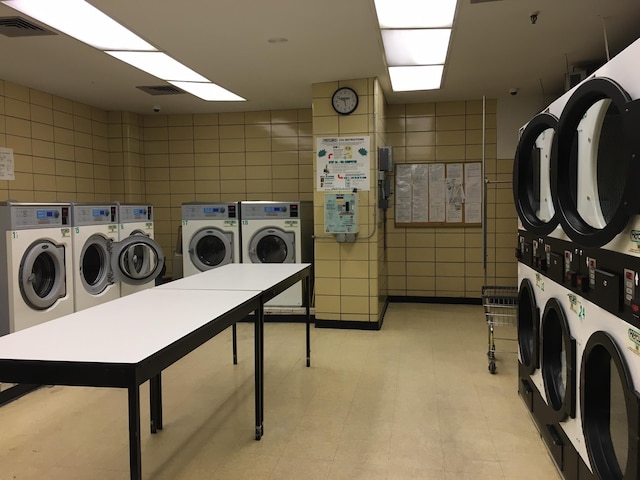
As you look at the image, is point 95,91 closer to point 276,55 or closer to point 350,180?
point 276,55

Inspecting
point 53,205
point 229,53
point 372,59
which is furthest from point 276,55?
point 53,205

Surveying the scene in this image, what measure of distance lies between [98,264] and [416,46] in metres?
3.53

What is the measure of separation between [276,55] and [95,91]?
95.1 inches

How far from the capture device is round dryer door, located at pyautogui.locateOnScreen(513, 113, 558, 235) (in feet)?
8.03

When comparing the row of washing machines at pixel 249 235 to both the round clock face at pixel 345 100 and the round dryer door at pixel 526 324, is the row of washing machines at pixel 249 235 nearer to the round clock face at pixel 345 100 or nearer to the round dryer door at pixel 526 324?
the round clock face at pixel 345 100

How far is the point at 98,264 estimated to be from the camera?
4715mm

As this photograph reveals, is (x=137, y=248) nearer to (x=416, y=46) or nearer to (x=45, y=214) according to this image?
(x=45, y=214)

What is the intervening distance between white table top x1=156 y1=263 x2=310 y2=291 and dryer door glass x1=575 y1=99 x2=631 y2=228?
5.51 feet

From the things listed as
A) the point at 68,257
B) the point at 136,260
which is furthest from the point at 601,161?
the point at 136,260

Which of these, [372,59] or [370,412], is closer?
[370,412]

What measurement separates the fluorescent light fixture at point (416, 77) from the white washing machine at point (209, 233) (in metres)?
2.21

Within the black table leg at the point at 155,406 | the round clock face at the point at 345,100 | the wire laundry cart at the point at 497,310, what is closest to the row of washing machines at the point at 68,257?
the black table leg at the point at 155,406

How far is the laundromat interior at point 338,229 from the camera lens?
190 cm

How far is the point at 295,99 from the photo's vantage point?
570cm
